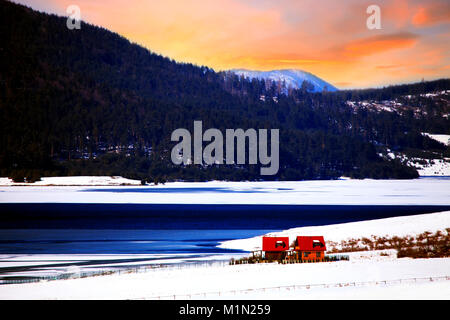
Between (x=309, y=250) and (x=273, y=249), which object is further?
(x=273, y=249)

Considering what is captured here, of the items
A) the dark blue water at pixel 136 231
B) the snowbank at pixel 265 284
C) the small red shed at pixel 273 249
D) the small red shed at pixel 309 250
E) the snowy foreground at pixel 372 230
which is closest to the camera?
the snowbank at pixel 265 284

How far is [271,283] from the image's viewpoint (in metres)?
30.4

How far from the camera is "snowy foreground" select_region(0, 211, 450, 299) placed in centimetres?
2723

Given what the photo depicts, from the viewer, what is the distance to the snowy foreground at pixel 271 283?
27.2 metres

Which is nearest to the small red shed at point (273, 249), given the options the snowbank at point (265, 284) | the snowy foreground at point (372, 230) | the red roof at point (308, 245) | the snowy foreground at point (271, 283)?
the red roof at point (308, 245)

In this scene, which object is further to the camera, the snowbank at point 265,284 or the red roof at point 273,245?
the red roof at point 273,245

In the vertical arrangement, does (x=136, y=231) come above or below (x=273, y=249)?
below

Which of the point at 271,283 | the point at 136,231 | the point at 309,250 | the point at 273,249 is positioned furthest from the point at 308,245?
the point at 136,231

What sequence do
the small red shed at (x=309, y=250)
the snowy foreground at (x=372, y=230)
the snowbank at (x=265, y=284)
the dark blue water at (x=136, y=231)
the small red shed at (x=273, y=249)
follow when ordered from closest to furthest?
the snowbank at (x=265, y=284) < the small red shed at (x=309, y=250) < the small red shed at (x=273, y=249) < the dark blue water at (x=136, y=231) < the snowy foreground at (x=372, y=230)

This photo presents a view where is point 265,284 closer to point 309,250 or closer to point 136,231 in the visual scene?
point 309,250

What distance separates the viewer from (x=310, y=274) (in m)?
33.3

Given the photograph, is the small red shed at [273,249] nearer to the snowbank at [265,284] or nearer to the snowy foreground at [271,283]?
the snowy foreground at [271,283]
